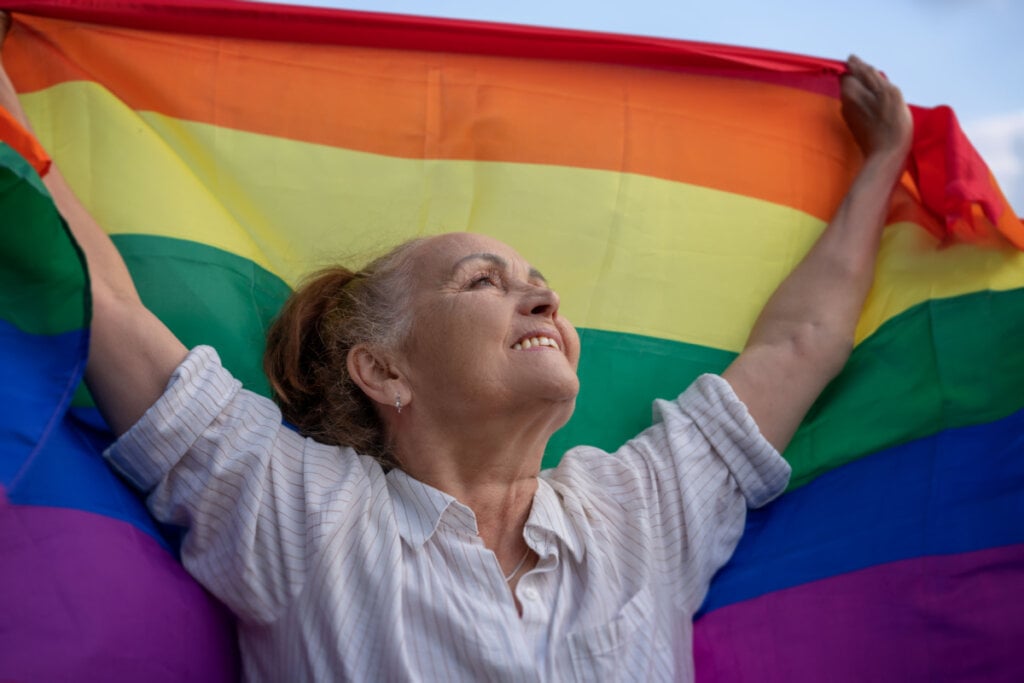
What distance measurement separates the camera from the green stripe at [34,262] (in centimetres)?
165

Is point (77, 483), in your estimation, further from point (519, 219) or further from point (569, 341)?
point (519, 219)

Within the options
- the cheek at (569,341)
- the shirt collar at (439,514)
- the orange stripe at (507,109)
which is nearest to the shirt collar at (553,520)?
the shirt collar at (439,514)

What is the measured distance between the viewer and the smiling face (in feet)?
6.15

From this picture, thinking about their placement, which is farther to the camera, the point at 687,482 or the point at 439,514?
the point at 687,482

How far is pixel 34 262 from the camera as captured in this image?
1.66 metres

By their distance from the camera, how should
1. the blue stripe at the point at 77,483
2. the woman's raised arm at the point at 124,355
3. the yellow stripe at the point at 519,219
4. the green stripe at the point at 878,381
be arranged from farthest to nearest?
the yellow stripe at the point at 519,219 < the green stripe at the point at 878,381 < the woman's raised arm at the point at 124,355 < the blue stripe at the point at 77,483

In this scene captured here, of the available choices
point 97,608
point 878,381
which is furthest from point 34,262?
point 878,381

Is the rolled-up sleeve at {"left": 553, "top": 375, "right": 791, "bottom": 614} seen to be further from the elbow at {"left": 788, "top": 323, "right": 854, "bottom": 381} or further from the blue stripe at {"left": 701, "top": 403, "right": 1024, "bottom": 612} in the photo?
the elbow at {"left": 788, "top": 323, "right": 854, "bottom": 381}

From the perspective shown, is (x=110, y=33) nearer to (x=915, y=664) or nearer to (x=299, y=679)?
(x=299, y=679)

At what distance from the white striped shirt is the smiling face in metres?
0.18

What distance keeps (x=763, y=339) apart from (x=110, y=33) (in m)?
1.58

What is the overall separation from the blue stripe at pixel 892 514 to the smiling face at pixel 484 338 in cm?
50

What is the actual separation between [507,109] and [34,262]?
50.2 inches

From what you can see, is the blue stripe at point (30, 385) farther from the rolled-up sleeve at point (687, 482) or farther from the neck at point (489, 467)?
the rolled-up sleeve at point (687, 482)
